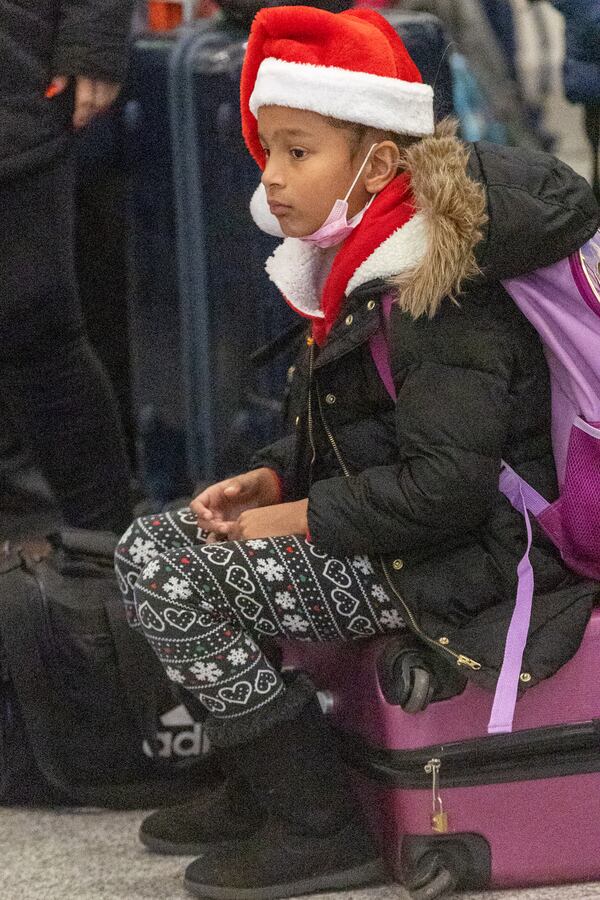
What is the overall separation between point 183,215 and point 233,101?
30 cm

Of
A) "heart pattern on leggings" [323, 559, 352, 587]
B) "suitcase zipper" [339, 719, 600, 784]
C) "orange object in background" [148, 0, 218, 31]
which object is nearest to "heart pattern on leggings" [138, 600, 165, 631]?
"heart pattern on leggings" [323, 559, 352, 587]

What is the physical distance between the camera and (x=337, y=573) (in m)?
1.81

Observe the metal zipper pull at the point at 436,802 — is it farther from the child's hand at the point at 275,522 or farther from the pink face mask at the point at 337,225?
the pink face mask at the point at 337,225

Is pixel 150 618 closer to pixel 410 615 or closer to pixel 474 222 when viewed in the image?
pixel 410 615

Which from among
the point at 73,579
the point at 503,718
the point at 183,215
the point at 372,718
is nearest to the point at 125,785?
the point at 73,579

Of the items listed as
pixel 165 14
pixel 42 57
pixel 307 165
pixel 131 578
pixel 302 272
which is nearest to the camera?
pixel 307 165

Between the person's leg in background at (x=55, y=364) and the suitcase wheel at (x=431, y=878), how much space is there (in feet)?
3.73

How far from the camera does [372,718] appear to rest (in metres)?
1.85

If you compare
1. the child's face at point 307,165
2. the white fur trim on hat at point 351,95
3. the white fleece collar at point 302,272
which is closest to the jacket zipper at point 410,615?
the white fleece collar at point 302,272

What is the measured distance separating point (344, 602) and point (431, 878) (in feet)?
1.17

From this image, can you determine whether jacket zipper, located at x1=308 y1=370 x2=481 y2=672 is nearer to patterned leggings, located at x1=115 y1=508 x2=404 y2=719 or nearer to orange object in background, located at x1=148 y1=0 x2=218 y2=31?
patterned leggings, located at x1=115 y1=508 x2=404 y2=719

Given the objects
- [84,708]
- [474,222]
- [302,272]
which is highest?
[474,222]

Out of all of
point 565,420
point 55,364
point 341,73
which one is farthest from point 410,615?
point 55,364

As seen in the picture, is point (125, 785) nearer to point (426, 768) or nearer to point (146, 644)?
point (146, 644)
